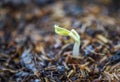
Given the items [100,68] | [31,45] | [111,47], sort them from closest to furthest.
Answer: [100,68]
[111,47]
[31,45]

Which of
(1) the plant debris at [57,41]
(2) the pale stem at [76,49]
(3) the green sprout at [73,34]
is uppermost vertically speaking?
(3) the green sprout at [73,34]

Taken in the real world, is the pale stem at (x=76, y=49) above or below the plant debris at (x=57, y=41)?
above

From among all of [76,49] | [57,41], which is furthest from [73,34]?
[57,41]

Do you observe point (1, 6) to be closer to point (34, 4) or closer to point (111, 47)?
point (34, 4)

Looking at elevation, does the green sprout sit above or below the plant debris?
above

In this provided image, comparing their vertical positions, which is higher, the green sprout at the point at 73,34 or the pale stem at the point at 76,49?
the green sprout at the point at 73,34

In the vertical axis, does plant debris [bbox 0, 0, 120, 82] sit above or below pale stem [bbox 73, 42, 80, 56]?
below

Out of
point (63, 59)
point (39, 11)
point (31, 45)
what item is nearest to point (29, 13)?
point (39, 11)

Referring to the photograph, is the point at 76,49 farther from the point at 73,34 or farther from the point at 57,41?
the point at 57,41

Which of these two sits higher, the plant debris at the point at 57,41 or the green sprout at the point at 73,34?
the green sprout at the point at 73,34

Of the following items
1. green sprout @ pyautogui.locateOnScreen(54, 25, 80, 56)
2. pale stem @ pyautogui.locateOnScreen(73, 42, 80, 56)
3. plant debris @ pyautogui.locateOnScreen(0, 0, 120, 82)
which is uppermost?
green sprout @ pyautogui.locateOnScreen(54, 25, 80, 56)

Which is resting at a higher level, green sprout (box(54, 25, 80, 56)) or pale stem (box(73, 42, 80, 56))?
green sprout (box(54, 25, 80, 56))
